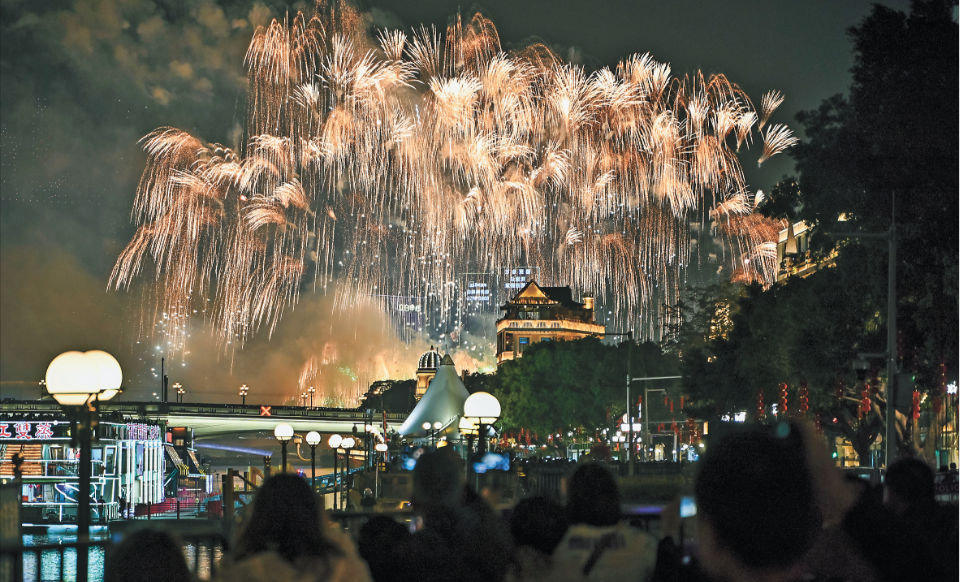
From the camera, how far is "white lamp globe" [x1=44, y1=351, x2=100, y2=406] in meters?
10.6

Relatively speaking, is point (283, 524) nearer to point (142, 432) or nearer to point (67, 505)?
point (67, 505)

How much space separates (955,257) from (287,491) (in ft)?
83.3

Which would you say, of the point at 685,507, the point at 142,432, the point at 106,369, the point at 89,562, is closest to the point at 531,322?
the point at 142,432

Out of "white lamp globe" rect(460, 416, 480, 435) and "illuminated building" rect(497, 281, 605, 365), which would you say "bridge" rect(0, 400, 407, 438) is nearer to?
"illuminated building" rect(497, 281, 605, 365)

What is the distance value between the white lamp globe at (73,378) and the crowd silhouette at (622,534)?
209 inches

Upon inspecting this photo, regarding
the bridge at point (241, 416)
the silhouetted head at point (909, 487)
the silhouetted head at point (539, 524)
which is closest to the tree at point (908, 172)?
the silhouetted head at point (909, 487)

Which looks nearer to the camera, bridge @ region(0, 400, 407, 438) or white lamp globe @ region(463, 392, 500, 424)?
white lamp globe @ region(463, 392, 500, 424)

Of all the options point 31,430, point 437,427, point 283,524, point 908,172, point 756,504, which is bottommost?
point 437,427

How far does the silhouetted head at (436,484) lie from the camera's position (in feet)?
19.6

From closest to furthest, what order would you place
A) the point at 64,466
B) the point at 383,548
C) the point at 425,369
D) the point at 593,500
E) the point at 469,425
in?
the point at 593,500
the point at 383,548
the point at 469,425
the point at 64,466
the point at 425,369

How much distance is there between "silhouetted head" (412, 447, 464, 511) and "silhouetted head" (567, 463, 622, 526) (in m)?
0.66

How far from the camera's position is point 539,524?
599 cm

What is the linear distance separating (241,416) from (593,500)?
110864 mm

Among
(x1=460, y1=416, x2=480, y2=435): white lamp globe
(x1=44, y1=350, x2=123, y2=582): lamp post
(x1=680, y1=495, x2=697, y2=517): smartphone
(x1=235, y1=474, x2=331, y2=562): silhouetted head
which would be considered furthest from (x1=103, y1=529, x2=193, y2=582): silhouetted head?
(x1=460, y1=416, x2=480, y2=435): white lamp globe
